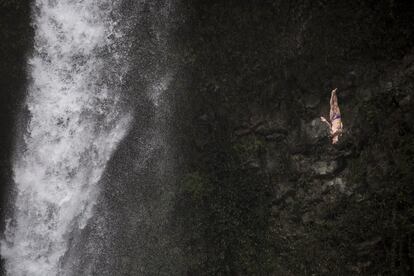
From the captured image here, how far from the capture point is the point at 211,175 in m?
6.77

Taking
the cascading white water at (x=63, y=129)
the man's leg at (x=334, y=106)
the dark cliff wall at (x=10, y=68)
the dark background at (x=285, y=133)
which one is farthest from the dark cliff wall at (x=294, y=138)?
the dark cliff wall at (x=10, y=68)

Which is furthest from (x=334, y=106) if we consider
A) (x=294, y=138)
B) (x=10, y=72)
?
(x=10, y=72)

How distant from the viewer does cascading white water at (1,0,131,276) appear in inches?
272

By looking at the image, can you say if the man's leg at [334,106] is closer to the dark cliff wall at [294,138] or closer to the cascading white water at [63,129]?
the dark cliff wall at [294,138]

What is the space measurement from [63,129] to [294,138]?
4.04m

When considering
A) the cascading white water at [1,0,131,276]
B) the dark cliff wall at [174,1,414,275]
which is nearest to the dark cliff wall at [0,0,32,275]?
the cascading white water at [1,0,131,276]

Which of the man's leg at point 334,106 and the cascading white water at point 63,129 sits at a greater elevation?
the cascading white water at point 63,129

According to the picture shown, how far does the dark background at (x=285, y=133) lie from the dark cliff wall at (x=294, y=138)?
16 millimetres

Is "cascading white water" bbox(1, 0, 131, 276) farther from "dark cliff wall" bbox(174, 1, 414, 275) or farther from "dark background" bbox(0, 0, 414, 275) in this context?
"dark cliff wall" bbox(174, 1, 414, 275)

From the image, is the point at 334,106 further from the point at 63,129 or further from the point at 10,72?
the point at 10,72

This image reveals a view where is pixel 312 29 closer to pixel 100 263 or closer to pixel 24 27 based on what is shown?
pixel 24 27

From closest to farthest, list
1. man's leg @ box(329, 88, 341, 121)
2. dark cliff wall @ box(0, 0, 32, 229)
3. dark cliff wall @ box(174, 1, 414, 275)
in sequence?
dark cliff wall @ box(174, 1, 414, 275), man's leg @ box(329, 88, 341, 121), dark cliff wall @ box(0, 0, 32, 229)

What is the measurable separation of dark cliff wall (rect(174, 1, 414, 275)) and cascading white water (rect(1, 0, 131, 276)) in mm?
1333

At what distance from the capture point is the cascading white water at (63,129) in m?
6.91
